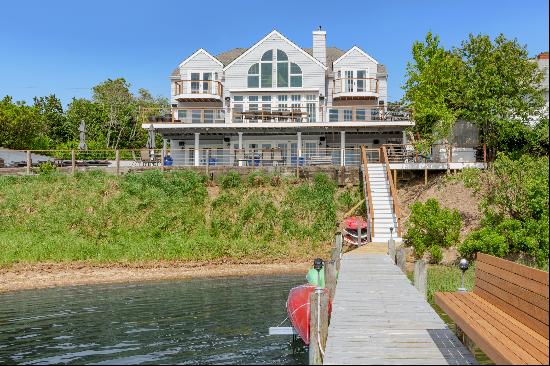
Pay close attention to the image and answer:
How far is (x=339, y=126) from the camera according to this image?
40312mm

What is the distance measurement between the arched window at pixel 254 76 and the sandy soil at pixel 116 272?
71.3 feet

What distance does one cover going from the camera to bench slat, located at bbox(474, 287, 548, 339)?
7.26 metres

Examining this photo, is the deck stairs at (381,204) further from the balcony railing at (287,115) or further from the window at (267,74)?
the window at (267,74)

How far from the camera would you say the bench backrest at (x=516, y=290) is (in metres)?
7.14

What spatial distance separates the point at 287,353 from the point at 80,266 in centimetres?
1619

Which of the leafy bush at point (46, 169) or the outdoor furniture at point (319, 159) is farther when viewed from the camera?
the outdoor furniture at point (319, 159)

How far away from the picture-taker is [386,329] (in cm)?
947

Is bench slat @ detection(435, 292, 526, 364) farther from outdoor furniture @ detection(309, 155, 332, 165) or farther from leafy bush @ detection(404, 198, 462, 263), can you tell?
outdoor furniture @ detection(309, 155, 332, 165)

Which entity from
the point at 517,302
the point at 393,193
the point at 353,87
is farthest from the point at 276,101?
the point at 517,302

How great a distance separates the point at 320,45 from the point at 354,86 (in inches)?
207

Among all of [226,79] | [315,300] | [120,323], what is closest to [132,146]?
[226,79]

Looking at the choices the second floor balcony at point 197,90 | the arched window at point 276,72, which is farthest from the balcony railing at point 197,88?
the arched window at point 276,72

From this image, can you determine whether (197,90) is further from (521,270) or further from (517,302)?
(521,270)

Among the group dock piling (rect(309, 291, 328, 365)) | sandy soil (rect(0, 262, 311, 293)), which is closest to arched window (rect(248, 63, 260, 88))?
sandy soil (rect(0, 262, 311, 293))
